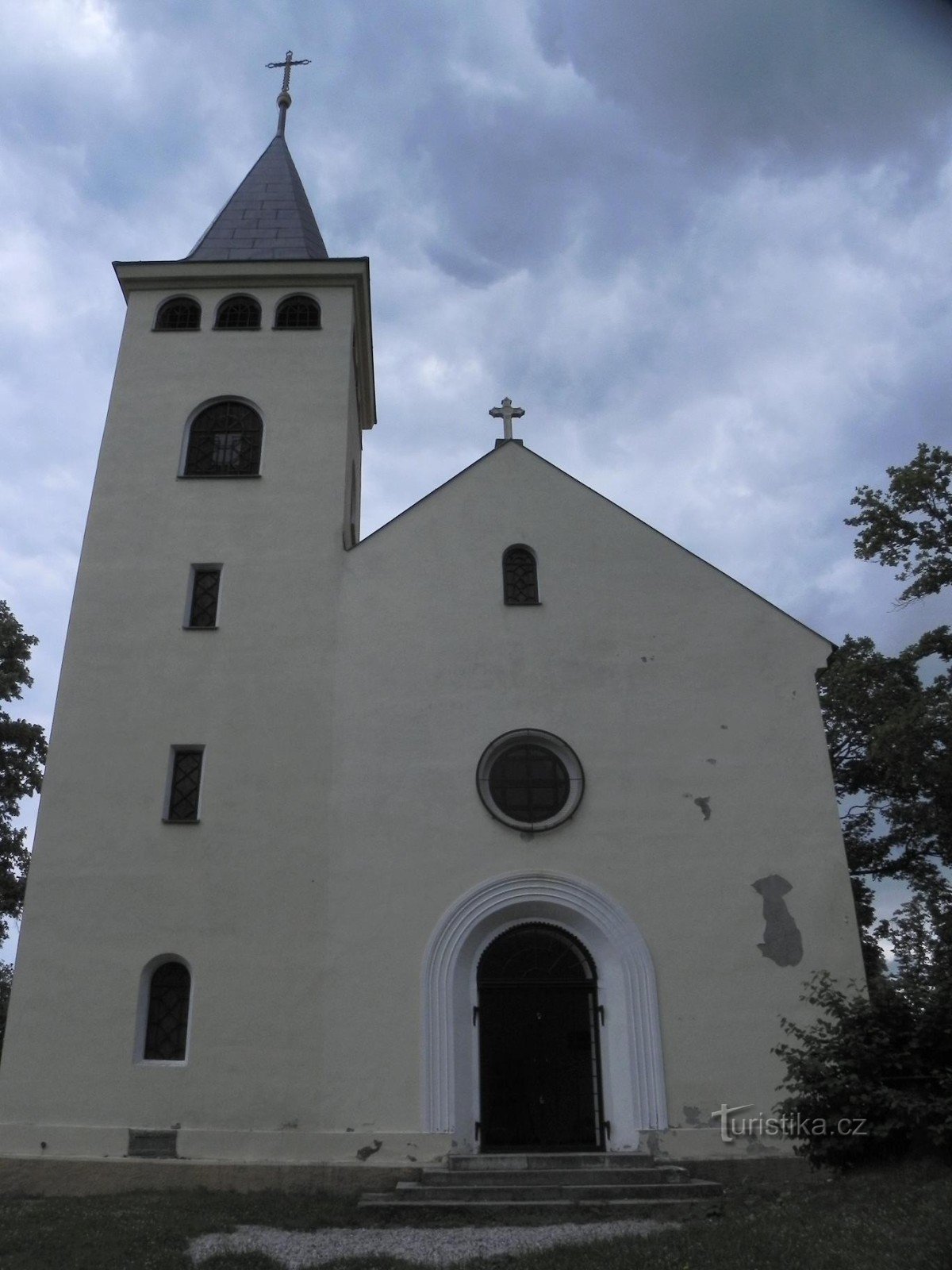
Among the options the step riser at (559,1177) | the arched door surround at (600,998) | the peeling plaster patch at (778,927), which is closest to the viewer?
the step riser at (559,1177)

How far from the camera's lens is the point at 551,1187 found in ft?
35.5

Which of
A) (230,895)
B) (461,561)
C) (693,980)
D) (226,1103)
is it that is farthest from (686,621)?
(226,1103)

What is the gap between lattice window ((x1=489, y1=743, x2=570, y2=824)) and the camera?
46.1 feet

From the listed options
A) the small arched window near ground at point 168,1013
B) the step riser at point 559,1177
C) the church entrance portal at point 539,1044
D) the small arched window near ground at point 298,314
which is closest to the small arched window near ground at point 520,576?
the church entrance portal at point 539,1044

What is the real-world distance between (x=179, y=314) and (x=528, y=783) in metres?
10.7

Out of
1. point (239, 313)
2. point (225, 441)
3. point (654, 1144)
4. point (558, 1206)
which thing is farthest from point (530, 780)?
point (239, 313)

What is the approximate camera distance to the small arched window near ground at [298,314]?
1828 centimetres

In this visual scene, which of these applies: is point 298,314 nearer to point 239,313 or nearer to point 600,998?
point 239,313

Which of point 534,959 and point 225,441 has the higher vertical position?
point 225,441

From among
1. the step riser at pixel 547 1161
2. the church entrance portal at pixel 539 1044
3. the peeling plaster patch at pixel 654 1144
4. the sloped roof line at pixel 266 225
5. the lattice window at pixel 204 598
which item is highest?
the sloped roof line at pixel 266 225

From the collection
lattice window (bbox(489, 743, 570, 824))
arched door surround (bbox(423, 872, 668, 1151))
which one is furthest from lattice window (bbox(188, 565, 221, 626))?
arched door surround (bbox(423, 872, 668, 1151))

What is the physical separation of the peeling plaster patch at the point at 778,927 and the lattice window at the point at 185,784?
7.60 metres

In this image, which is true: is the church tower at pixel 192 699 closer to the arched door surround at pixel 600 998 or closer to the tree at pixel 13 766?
the arched door surround at pixel 600 998

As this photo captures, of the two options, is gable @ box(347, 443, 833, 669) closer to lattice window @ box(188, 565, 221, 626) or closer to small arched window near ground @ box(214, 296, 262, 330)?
lattice window @ box(188, 565, 221, 626)
